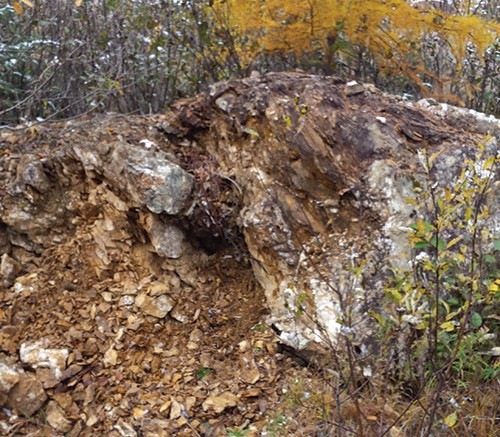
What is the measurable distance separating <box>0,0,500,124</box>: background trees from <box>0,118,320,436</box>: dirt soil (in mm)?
1004

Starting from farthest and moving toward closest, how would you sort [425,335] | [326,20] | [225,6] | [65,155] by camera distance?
[225,6], [326,20], [65,155], [425,335]

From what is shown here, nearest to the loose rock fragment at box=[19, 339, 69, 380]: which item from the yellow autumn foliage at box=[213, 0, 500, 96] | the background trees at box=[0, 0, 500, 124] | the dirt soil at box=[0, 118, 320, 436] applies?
the dirt soil at box=[0, 118, 320, 436]

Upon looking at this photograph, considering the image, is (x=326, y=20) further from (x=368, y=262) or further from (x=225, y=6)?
(x=368, y=262)

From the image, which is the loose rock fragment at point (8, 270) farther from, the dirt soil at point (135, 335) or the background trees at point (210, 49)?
the background trees at point (210, 49)

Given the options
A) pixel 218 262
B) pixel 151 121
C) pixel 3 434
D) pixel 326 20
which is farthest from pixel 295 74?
pixel 3 434

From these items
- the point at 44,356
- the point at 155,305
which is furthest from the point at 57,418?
the point at 155,305

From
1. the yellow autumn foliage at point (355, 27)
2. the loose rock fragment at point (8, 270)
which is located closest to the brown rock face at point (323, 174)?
the yellow autumn foliage at point (355, 27)

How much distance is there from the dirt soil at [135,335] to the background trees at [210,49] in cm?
100

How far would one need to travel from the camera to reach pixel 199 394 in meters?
2.86

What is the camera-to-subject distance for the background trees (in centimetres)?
395

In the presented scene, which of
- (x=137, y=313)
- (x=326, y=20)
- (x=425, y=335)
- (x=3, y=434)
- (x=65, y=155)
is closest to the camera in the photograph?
(x=425, y=335)

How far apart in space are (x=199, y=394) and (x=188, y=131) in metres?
1.61

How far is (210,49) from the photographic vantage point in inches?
175

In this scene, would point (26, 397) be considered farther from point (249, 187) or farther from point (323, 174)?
point (323, 174)
